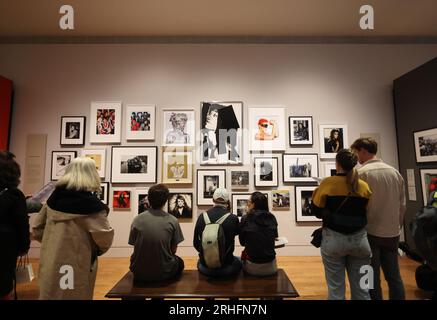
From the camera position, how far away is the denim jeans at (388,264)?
217cm

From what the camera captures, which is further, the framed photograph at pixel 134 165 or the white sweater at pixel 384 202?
the framed photograph at pixel 134 165

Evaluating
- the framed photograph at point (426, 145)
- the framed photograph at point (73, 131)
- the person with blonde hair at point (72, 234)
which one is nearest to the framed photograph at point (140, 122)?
the framed photograph at point (73, 131)

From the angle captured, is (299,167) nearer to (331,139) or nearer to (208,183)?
(331,139)

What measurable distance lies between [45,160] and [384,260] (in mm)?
5208

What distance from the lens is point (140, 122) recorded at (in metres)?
4.62

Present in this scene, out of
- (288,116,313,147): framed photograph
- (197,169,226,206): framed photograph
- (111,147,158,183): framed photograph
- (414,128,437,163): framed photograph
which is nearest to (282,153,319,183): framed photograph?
(288,116,313,147): framed photograph

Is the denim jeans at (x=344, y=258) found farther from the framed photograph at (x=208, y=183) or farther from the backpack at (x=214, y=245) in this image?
the framed photograph at (x=208, y=183)

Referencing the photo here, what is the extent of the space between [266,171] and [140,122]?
242cm

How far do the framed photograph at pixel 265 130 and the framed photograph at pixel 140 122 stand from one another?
5.85 ft

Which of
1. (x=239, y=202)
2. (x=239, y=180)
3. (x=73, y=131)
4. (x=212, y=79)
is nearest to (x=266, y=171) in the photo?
(x=239, y=180)

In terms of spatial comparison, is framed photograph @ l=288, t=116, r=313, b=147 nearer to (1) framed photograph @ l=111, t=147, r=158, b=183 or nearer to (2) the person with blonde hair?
(1) framed photograph @ l=111, t=147, r=158, b=183

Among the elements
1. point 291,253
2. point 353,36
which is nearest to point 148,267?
point 291,253

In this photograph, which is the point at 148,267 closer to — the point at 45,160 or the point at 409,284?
the point at 409,284
